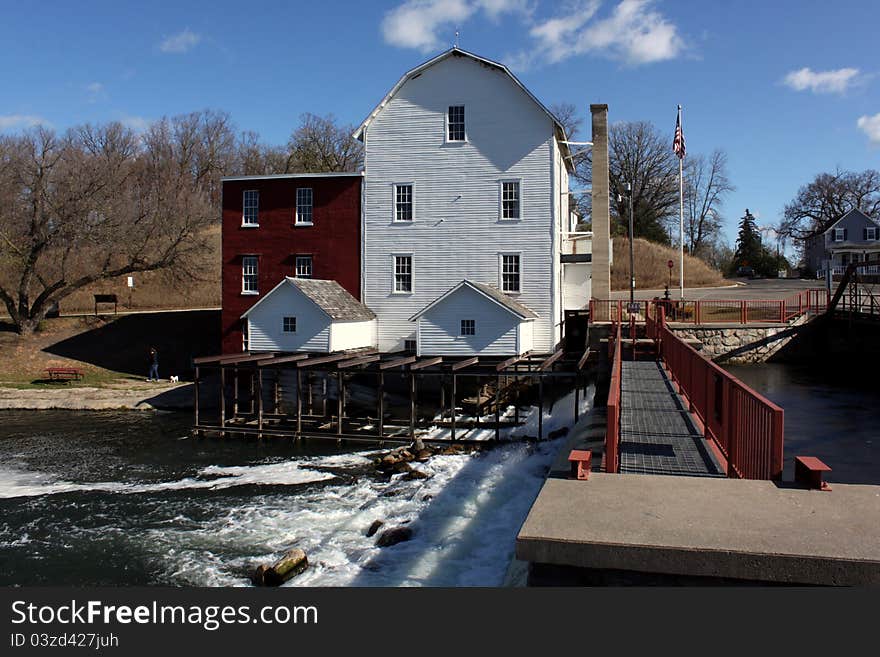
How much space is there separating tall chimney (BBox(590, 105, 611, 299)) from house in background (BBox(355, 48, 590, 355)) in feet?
7.44

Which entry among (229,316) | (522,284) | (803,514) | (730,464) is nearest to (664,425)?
(730,464)

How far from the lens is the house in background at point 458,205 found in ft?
92.5

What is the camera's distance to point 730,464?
800 centimetres

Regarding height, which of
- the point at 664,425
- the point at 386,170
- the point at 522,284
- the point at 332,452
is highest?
the point at 386,170

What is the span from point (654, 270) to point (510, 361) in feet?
122

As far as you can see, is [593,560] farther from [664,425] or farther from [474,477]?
[474,477]

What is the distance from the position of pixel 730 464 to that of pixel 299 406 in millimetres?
17801

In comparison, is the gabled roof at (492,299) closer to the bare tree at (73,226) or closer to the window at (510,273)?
the window at (510,273)

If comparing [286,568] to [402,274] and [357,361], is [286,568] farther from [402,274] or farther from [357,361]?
[402,274]

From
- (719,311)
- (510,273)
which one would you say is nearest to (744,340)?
(719,311)

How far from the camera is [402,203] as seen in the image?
29766 millimetres

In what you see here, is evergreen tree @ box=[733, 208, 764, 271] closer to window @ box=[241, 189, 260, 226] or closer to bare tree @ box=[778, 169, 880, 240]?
bare tree @ box=[778, 169, 880, 240]

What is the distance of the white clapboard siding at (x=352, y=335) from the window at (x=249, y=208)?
7005mm

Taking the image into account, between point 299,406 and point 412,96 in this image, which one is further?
point 412,96
